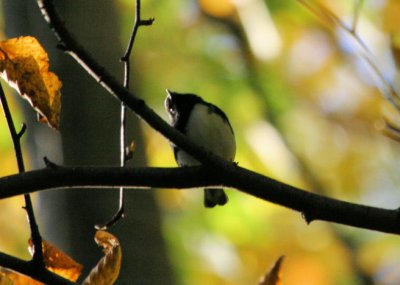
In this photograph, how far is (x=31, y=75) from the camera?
138cm

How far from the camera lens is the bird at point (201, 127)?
2229 millimetres

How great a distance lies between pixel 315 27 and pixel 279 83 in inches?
26.4

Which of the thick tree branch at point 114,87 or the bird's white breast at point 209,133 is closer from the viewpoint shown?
the thick tree branch at point 114,87

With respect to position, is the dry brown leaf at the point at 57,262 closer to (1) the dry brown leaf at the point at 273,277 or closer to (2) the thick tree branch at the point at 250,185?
(2) the thick tree branch at the point at 250,185

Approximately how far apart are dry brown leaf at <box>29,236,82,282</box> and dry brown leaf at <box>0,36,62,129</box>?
263 mm

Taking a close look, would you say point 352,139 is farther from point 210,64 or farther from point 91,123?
point 91,123

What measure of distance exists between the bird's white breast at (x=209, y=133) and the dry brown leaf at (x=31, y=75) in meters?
0.82

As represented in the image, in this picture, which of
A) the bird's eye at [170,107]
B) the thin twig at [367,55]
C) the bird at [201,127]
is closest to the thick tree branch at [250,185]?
the thin twig at [367,55]

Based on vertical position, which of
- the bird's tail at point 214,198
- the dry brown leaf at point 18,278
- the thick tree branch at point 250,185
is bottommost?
the bird's tail at point 214,198

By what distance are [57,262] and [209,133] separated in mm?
854

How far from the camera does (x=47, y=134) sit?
2930 millimetres

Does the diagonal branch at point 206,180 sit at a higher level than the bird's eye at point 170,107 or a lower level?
higher

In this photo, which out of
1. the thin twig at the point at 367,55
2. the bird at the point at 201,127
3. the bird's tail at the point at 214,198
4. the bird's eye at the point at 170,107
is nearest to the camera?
the thin twig at the point at 367,55

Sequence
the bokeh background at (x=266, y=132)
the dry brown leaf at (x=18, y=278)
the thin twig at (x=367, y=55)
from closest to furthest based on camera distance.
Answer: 1. the dry brown leaf at (x=18, y=278)
2. the thin twig at (x=367, y=55)
3. the bokeh background at (x=266, y=132)
